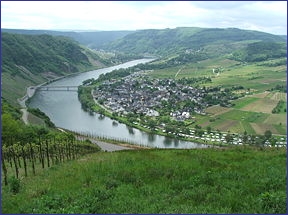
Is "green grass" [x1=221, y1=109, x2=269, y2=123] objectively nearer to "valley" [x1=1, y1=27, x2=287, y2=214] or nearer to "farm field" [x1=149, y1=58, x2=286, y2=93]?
"valley" [x1=1, y1=27, x2=287, y2=214]

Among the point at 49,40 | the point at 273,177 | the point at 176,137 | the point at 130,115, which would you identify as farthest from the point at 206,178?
the point at 49,40

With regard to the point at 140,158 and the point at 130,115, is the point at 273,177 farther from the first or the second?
the point at 130,115

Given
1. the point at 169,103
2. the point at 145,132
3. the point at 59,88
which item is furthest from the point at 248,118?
the point at 59,88

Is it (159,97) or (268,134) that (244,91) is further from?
(268,134)

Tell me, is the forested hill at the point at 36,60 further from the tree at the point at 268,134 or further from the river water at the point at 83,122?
the tree at the point at 268,134

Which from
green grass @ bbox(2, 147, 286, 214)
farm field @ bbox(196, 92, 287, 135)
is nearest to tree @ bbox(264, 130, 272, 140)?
farm field @ bbox(196, 92, 287, 135)
